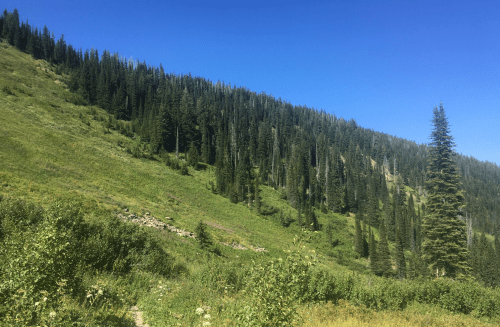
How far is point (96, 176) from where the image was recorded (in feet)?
106

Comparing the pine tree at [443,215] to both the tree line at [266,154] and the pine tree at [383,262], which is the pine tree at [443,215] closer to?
the tree line at [266,154]

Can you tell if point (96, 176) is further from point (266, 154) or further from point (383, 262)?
point (266, 154)

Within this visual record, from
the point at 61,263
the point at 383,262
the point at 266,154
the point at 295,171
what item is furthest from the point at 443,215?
the point at 266,154

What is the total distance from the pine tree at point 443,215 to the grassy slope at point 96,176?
10150 mm

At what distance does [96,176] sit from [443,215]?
4065 centimetres

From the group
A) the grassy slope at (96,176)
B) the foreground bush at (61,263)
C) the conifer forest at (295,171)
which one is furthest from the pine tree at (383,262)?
the foreground bush at (61,263)

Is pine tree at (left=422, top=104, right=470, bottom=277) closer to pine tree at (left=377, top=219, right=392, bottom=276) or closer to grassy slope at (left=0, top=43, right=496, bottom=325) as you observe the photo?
grassy slope at (left=0, top=43, right=496, bottom=325)

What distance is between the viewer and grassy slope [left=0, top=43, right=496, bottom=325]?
21625 millimetres

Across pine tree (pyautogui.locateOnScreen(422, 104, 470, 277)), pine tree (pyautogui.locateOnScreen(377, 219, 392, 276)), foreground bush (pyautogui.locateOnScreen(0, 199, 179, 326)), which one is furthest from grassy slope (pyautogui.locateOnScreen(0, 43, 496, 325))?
pine tree (pyautogui.locateOnScreen(422, 104, 470, 277))

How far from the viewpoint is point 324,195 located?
3556 inches

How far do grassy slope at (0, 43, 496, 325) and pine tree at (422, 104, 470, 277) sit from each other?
10150 millimetres

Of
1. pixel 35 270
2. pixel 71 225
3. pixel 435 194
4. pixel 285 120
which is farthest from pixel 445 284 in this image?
pixel 285 120

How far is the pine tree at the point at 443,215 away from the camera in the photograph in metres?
21.3

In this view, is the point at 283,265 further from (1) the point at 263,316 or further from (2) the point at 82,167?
(2) the point at 82,167
